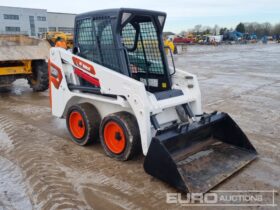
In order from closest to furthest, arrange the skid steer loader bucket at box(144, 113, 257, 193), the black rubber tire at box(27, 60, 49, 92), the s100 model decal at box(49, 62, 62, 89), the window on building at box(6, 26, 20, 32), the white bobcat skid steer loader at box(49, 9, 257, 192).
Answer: the skid steer loader bucket at box(144, 113, 257, 193), the white bobcat skid steer loader at box(49, 9, 257, 192), the s100 model decal at box(49, 62, 62, 89), the black rubber tire at box(27, 60, 49, 92), the window on building at box(6, 26, 20, 32)

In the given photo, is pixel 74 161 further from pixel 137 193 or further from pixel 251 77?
pixel 251 77

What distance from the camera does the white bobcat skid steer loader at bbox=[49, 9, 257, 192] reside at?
3361 mm

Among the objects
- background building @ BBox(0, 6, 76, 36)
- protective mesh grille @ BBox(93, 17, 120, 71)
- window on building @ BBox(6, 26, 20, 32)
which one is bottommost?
protective mesh grille @ BBox(93, 17, 120, 71)

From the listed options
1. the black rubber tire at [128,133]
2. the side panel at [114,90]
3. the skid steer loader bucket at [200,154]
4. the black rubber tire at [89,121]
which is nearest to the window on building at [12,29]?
the side panel at [114,90]

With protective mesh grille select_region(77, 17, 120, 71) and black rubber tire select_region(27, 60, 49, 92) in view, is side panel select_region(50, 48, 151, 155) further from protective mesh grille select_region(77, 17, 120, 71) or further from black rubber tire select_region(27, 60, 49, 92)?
black rubber tire select_region(27, 60, 49, 92)

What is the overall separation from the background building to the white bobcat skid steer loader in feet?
189

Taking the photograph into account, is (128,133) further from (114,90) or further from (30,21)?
(30,21)

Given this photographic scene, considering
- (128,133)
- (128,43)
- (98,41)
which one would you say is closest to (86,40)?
(98,41)

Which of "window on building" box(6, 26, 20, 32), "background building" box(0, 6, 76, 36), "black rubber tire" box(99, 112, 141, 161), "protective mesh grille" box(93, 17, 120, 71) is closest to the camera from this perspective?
"black rubber tire" box(99, 112, 141, 161)

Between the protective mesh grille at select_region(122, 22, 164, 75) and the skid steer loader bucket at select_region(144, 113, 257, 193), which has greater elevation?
the protective mesh grille at select_region(122, 22, 164, 75)

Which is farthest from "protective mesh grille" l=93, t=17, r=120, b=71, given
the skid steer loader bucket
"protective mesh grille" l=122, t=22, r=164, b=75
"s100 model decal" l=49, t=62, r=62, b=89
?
the skid steer loader bucket

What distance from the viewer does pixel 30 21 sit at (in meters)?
63.8

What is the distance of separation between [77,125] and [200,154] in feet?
6.30

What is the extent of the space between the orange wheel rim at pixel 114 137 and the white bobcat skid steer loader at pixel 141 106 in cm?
1
